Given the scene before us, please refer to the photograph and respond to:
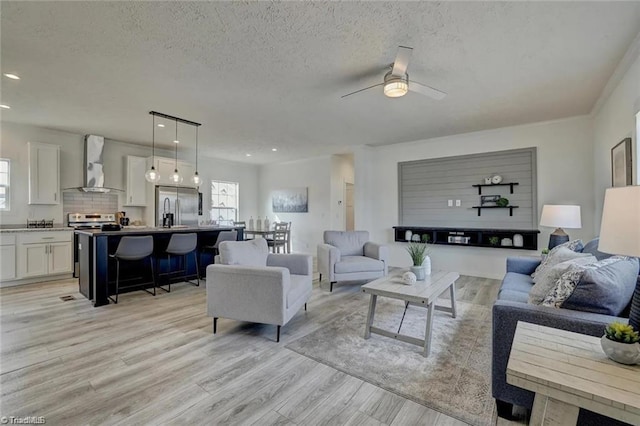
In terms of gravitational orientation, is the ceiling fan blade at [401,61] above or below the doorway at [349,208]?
above

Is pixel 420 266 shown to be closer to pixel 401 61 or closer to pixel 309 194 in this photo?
pixel 401 61

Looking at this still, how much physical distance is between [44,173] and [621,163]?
27.6 feet

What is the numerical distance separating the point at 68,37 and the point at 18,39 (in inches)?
18.0

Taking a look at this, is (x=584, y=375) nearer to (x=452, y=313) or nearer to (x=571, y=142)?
(x=452, y=313)

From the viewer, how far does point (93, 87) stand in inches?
137

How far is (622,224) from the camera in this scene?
1.18m

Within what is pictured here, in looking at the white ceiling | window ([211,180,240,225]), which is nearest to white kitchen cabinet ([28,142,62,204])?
the white ceiling

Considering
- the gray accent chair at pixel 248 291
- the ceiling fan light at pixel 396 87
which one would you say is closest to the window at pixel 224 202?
the gray accent chair at pixel 248 291

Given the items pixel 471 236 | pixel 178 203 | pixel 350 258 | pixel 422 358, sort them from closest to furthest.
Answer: pixel 422 358, pixel 350 258, pixel 471 236, pixel 178 203

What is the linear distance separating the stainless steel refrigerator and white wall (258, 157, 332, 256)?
8.39 ft

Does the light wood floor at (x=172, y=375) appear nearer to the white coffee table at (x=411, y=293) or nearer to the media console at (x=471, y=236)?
the white coffee table at (x=411, y=293)

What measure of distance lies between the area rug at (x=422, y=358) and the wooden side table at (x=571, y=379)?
73 cm

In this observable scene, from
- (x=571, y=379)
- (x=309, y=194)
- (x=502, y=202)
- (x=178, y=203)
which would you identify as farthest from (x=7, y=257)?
(x=502, y=202)

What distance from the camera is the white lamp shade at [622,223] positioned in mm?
1128
